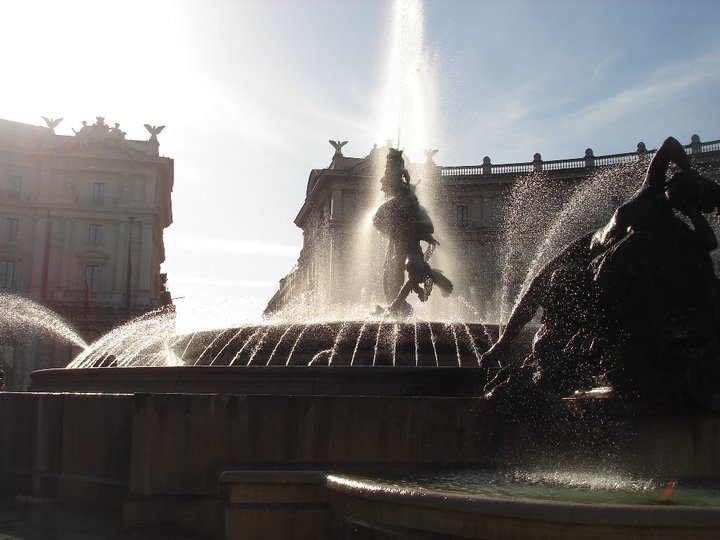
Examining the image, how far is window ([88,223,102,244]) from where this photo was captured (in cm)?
5622

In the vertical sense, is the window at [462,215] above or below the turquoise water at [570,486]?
above

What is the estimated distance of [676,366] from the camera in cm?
483

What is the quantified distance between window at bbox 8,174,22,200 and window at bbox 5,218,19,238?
166 cm

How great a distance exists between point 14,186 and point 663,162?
2228 inches

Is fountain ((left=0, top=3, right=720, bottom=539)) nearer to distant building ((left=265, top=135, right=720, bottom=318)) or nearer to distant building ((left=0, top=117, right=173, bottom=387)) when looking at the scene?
distant building ((left=265, top=135, right=720, bottom=318))

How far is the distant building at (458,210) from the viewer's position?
4628 cm

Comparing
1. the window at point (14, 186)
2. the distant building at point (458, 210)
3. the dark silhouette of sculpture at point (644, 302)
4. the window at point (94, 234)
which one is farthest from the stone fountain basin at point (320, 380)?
the window at point (14, 186)

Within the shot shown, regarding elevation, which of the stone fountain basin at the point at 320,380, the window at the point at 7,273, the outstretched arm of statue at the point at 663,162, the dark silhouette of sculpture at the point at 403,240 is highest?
the window at the point at 7,273

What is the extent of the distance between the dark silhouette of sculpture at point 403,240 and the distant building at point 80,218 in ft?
139

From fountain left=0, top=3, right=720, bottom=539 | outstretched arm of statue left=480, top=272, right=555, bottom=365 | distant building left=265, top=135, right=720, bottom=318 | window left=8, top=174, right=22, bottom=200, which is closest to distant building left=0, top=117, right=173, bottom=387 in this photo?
window left=8, top=174, right=22, bottom=200

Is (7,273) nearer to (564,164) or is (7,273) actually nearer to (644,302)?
(564,164)

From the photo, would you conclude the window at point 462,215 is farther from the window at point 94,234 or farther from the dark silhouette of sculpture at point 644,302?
the dark silhouette of sculpture at point 644,302

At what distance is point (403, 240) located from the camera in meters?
12.7

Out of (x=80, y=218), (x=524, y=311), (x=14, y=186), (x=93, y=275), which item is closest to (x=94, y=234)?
(x=80, y=218)
